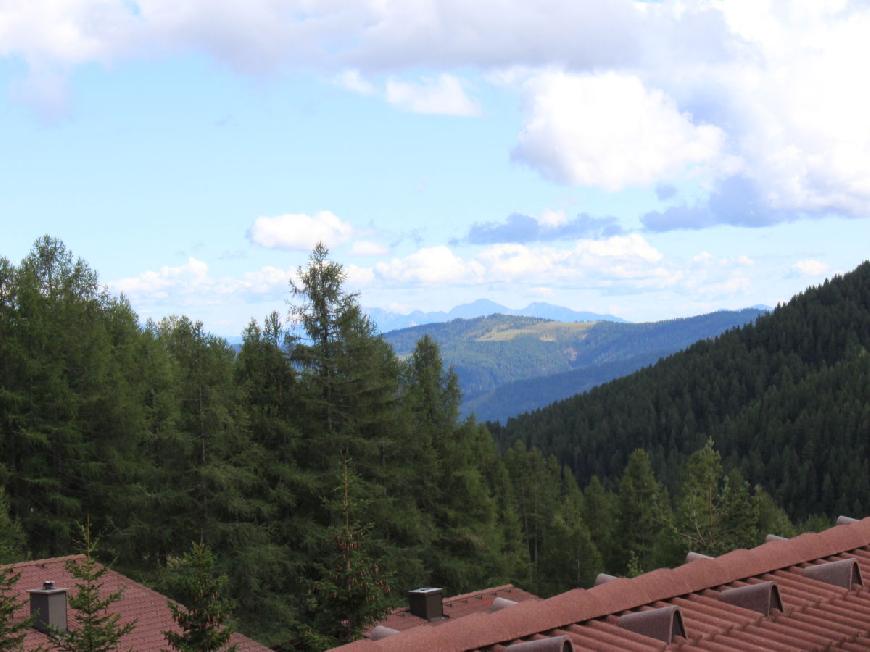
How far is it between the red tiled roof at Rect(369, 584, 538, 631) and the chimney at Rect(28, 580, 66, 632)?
9.28 m

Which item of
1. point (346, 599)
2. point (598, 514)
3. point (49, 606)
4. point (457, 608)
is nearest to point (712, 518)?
point (457, 608)

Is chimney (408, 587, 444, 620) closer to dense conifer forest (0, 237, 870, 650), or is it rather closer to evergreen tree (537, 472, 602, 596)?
dense conifer forest (0, 237, 870, 650)

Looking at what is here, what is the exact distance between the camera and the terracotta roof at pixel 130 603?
937 inches

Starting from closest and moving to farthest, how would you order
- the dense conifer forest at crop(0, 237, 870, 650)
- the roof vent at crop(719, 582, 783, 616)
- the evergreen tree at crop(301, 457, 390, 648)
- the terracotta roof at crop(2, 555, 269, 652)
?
the roof vent at crop(719, 582, 783, 616) < the evergreen tree at crop(301, 457, 390, 648) < the terracotta roof at crop(2, 555, 269, 652) < the dense conifer forest at crop(0, 237, 870, 650)

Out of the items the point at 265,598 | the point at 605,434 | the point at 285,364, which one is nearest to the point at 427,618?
the point at 265,598

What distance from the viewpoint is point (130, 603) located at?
84.9 ft

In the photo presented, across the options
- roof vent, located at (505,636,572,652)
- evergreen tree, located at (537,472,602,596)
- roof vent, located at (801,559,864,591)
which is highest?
roof vent, located at (505,636,572,652)

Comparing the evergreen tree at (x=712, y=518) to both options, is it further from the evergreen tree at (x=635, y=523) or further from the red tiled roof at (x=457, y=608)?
the red tiled roof at (x=457, y=608)

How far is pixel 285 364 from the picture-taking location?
3819 cm

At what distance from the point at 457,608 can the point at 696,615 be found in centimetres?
2257

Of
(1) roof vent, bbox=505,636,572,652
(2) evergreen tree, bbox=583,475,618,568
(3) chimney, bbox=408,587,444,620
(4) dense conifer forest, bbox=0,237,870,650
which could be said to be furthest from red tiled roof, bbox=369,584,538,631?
(2) evergreen tree, bbox=583,475,618,568

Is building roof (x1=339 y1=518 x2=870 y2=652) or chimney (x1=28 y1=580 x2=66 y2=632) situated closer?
building roof (x1=339 y1=518 x2=870 y2=652)

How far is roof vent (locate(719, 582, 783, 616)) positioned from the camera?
12000 mm

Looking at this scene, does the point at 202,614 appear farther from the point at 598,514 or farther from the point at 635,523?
the point at 598,514
